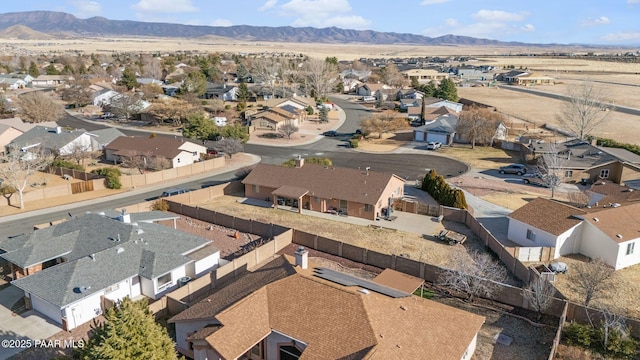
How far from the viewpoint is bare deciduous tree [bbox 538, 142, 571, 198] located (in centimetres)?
5272

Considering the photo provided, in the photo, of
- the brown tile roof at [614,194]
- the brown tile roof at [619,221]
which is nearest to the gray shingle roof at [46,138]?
the brown tile roof at [619,221]

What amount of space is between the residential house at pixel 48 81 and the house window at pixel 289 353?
6112 inches

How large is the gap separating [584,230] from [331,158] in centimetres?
3955

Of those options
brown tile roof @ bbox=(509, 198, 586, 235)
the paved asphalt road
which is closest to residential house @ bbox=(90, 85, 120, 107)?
the paved asphalt road

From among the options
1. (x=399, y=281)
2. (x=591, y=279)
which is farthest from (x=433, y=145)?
(x=399, y=281)

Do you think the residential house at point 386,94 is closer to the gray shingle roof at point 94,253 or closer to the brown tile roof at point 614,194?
the brown tile roof at point 614,194

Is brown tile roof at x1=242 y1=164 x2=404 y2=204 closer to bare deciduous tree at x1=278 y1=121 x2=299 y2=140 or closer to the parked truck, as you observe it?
the parked truck

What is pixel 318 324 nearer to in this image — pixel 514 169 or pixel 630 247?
pixel 630 247

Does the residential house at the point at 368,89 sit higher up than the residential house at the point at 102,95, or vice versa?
the residential house at the point at 368,89

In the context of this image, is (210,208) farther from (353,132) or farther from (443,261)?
(353,132)

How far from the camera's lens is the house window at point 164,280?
3085 centimetres

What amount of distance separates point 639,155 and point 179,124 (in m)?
79.7

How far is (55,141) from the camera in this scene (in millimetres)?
66938

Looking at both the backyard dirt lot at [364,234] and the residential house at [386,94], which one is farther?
the residential house at [386,94]
